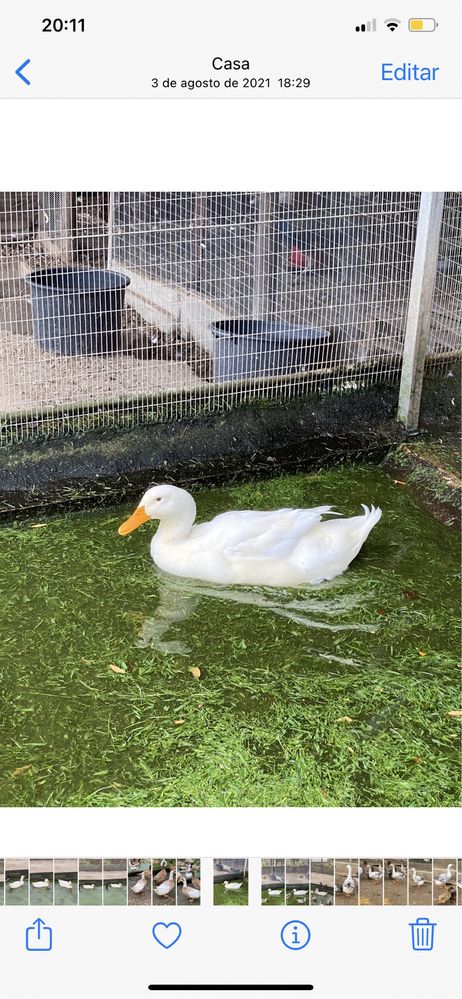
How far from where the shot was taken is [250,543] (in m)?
4.39

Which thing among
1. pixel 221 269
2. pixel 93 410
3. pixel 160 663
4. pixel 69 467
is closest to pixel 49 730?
pixel 160 663

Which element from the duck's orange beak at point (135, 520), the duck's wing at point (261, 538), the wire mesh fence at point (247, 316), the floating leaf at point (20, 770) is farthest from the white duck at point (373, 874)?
the wire mesh fence at point (247, 316)

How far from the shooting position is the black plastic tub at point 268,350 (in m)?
6.31

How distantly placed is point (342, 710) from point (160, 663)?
2.40 ft

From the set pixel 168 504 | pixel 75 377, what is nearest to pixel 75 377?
pixel 75 377

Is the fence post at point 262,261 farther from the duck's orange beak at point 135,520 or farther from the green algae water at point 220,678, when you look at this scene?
the duck's orange beak at point 135,520

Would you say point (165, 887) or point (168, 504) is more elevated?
point (165, 887)
